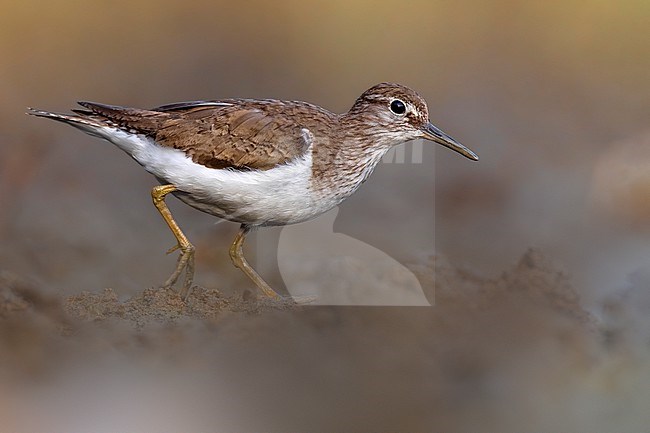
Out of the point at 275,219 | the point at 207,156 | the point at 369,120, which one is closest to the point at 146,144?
the point at 207,156

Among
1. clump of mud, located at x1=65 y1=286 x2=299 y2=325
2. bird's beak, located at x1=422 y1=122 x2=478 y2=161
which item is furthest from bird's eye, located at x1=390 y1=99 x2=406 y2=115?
clump of mud, located at x1=65 y1=286 x2=299 y2=325

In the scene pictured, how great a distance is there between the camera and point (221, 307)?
6.48 metres

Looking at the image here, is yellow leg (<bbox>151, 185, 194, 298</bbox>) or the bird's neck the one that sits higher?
the bird's neck

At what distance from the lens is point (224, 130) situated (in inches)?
268

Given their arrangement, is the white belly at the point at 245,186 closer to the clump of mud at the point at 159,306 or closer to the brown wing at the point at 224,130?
the brown wing at the point at 224,130

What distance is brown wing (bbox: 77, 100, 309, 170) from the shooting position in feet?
22.0

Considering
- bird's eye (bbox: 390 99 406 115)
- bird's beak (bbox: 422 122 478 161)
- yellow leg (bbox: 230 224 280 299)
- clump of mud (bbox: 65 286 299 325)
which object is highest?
bird's eye (bbox: 390 99 406 115)

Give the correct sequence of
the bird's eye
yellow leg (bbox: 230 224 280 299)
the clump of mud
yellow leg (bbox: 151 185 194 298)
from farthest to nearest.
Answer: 1. yellow leg (bbox: 230 224 280 299)
2. the bird's eye
3. yellow leg (bbox: 151 185 194 298)
4. the clump of mud

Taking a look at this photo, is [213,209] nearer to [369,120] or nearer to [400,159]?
[369,120]

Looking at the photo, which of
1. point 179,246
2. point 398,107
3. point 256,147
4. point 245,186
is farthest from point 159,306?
point 398,107

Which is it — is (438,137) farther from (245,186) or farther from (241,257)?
(241,257)

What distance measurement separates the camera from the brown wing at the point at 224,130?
670 centimetres

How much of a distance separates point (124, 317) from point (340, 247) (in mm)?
2232

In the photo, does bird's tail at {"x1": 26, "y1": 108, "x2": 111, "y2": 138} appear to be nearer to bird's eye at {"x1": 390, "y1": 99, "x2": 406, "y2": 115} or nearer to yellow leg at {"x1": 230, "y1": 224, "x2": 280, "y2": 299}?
yellow leg at {"x1": 230, "y1": 224, "x2": 280, "y2": 299}
